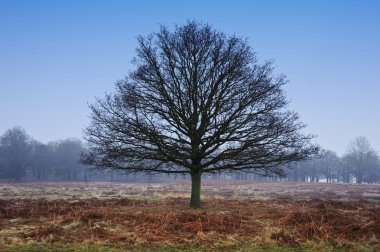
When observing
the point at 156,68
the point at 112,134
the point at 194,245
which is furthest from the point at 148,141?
the point at 194,245

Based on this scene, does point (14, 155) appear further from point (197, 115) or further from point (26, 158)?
point (197, 115)

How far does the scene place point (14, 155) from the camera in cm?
10969

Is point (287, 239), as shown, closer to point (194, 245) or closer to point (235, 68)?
point (194, 245)

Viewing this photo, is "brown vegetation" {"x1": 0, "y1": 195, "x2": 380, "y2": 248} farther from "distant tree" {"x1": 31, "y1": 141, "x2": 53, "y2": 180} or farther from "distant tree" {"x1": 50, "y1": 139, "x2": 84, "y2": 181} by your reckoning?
"distant tree" {"x1": 50, "y1": 139, "x2": 84, "y2": 181}

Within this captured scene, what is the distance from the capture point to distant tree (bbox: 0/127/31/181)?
108 meters

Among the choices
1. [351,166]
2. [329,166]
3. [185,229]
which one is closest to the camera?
[185,229]

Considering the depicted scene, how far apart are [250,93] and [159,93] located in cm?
497

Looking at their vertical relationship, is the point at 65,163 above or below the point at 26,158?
below

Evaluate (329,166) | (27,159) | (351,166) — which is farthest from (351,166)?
(27,159)

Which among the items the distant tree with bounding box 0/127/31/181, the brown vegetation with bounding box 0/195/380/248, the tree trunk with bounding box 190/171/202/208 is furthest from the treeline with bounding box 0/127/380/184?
the brown vegetation with bounding box 0/195/380/248

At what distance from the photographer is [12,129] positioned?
12269 centimetres

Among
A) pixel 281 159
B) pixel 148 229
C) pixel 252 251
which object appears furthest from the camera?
pixel 281 159

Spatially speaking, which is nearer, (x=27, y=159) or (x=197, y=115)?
(x=197, y=115)

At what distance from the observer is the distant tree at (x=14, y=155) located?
108 metres
